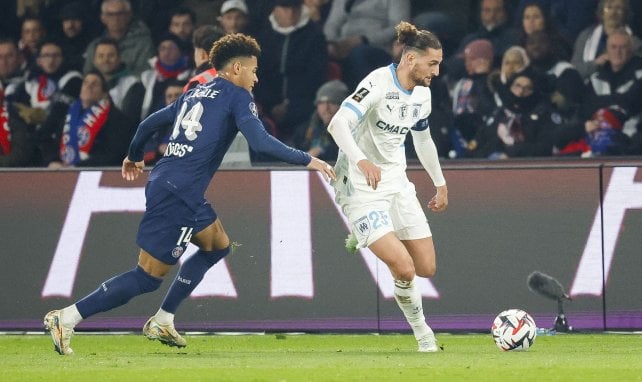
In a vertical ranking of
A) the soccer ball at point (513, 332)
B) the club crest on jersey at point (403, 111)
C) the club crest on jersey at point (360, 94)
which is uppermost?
the club crest on jersey at point (360, 94)

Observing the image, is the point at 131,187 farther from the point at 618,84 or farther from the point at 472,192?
the point at 618,84

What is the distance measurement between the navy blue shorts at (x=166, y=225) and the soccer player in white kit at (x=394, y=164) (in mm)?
1114

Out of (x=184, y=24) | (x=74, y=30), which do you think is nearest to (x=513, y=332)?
(x=184, y=24)

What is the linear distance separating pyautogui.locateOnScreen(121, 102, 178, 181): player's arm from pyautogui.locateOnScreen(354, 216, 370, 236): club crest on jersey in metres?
1.47

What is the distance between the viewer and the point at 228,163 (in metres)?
13.0

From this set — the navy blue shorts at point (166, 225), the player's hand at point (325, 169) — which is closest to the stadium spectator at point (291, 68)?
the navy blue shorts at point (166, 225)

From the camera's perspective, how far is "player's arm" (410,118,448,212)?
401 inches

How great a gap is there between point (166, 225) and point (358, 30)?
652cm

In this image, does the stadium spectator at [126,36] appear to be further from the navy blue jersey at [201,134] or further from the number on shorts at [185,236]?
the number on shorts at [185,236]

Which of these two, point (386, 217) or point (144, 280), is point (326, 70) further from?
point (144, 280)

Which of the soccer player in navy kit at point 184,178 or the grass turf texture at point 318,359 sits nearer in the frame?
the grass turf texture at point 318,359

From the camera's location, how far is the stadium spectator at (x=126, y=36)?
1584 cm

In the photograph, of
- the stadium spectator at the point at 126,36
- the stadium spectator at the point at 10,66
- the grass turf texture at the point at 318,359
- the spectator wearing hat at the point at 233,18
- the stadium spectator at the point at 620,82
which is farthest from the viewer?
the stadium spectator at the point at 10,66

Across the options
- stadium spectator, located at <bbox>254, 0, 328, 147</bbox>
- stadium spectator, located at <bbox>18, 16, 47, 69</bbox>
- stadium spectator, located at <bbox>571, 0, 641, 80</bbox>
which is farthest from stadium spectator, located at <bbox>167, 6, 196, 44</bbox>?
stadium spectator, located at <bbox>571, 0, 641, 80</bbox>
